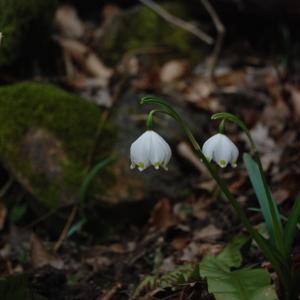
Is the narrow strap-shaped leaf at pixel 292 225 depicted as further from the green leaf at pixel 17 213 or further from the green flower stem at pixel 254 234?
the green leaf at pixel 17 213

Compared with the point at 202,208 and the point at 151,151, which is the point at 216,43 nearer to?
the point at 202,208

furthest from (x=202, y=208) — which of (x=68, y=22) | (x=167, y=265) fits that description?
(x=68, y=22)

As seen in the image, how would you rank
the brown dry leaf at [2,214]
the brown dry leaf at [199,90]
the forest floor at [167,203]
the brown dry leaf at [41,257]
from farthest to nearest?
the brown dry leaf at [199,90] < the brown dry leaf at [2,214] < the brown dry leaf at [41,257] < the forest floor at [167,203]

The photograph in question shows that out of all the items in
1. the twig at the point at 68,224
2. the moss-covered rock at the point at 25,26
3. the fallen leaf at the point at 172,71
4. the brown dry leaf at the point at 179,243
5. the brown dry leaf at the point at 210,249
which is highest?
the fallen leaf at the point at 172,71

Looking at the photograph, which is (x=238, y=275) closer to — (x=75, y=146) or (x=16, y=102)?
(x=75, y=146)

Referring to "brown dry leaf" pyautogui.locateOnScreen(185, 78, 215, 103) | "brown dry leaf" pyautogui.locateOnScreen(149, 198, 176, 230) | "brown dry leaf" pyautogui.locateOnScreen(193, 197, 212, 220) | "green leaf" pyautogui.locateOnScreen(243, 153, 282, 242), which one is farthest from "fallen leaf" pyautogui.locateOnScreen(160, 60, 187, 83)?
"green leaf" pyautogui.locateOnScreen(243, 153, 282, 242)

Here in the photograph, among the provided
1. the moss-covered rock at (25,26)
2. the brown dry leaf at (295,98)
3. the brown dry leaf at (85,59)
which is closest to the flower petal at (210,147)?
the moss-covered rock at (25,26)

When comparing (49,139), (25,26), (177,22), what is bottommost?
(49,139)
